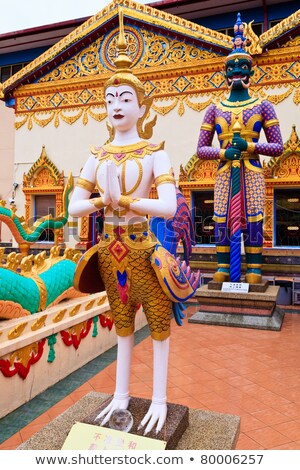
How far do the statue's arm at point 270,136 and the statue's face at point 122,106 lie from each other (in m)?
3.72

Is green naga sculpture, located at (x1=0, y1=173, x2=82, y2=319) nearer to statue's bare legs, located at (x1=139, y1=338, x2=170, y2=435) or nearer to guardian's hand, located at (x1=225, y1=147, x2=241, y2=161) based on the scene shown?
statue's bare legs, located at (x1=139, y1=338, x2=170, y2=435)

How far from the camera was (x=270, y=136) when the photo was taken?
19.6 feet

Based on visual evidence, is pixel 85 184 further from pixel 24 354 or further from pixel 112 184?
pixel 24 354

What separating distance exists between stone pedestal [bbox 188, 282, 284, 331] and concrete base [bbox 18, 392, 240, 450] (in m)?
3.21

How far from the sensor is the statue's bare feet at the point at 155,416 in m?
2.38

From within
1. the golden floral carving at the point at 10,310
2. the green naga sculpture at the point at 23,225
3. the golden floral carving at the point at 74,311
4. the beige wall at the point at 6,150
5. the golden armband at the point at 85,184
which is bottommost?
the golden floral carving at the point at 74,311

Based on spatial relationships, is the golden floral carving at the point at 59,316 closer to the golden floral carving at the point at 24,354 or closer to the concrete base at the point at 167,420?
the golden floral carving at the point at 24,354

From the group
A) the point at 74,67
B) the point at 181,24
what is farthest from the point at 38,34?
the point at 181,24

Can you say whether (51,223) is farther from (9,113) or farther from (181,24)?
(9,113)

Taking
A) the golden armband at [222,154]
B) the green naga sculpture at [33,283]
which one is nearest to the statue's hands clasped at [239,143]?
the golden armband at [222,154]

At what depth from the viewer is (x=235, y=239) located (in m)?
6.13

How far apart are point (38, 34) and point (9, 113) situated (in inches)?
98.3

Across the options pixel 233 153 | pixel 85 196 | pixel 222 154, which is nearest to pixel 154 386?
pixel 85 196

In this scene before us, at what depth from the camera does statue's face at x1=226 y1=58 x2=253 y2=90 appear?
5.89 metres
